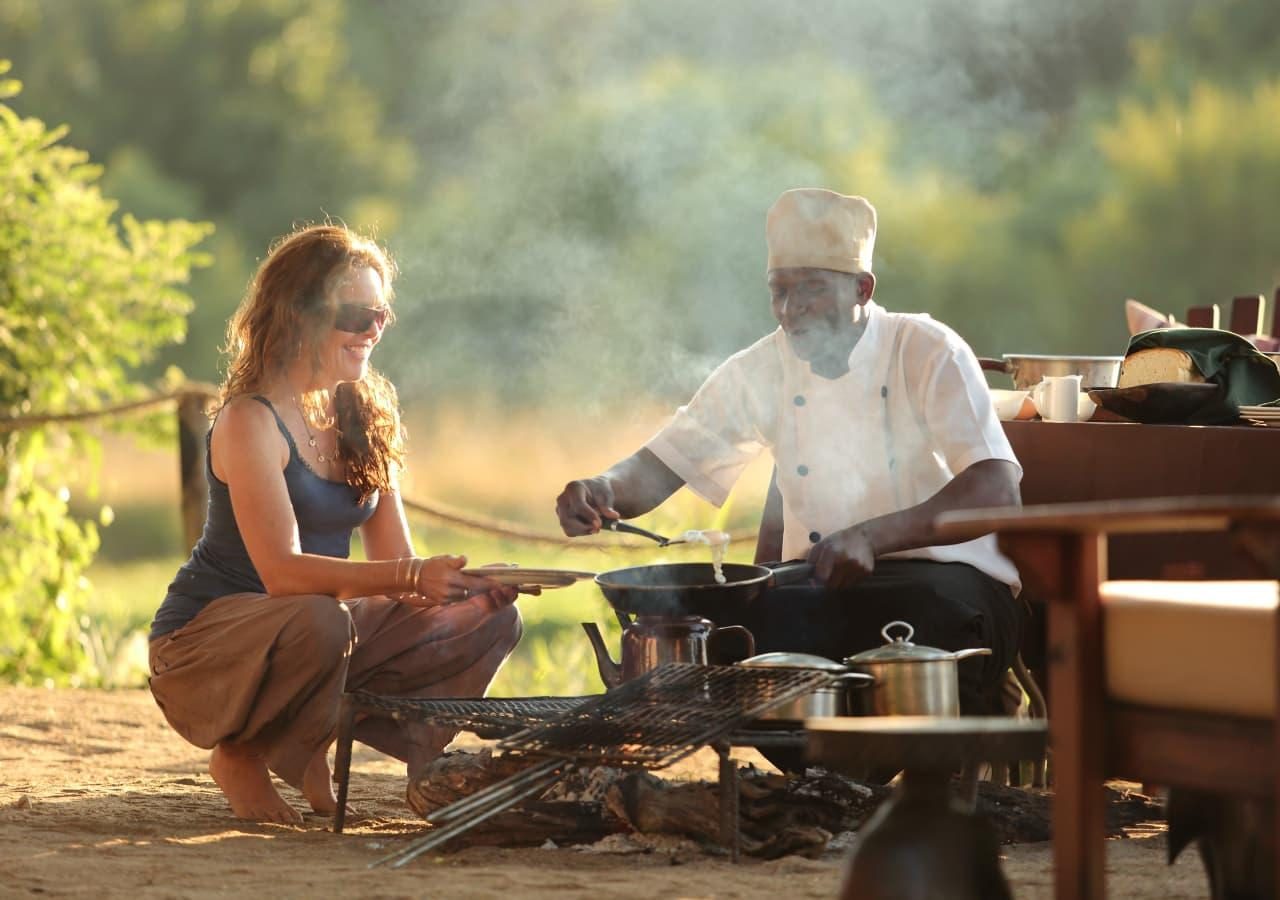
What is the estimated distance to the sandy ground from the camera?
3.24 meters

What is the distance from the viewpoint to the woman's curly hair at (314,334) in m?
4.32

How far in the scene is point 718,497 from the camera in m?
5.01

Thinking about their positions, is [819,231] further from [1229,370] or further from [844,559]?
[1229,370]

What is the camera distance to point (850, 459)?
4.70 metres

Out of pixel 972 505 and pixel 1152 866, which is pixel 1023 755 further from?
pixel 972 505

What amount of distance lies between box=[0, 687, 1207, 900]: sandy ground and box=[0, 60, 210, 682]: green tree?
9.54ft

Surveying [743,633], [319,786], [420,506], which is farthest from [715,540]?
[420,506]

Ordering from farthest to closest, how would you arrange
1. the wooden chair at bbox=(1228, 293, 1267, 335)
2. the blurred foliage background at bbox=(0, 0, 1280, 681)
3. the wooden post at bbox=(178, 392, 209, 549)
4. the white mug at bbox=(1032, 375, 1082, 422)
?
1. the blurred foliage background at bbox=(0, 0, 1280, 681)
2. the wooden post at bbox=(178, 392, 209, 549)
3. the wooden chair at bbox=(1228, 293, 1267, 335)
4. the white mug at bbox=(1032, 375, 1082, 422)

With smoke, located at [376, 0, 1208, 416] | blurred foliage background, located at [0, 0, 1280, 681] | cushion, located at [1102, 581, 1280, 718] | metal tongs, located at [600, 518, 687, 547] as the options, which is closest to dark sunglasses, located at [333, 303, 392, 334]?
metal tongs, located at [600, 518, 687, 547]

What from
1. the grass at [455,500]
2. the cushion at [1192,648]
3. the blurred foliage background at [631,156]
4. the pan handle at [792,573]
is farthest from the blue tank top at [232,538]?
the grass at [455,500]

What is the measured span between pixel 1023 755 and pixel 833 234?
211 cm

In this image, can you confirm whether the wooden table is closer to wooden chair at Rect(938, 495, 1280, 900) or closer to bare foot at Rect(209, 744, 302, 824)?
wooden chair at Rect(938, 495, 1280, 900)

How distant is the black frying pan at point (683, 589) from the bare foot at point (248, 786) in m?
1.05

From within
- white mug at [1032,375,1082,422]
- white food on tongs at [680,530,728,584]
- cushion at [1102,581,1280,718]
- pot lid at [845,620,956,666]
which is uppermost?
white mug at [1032,375,1082,422]
